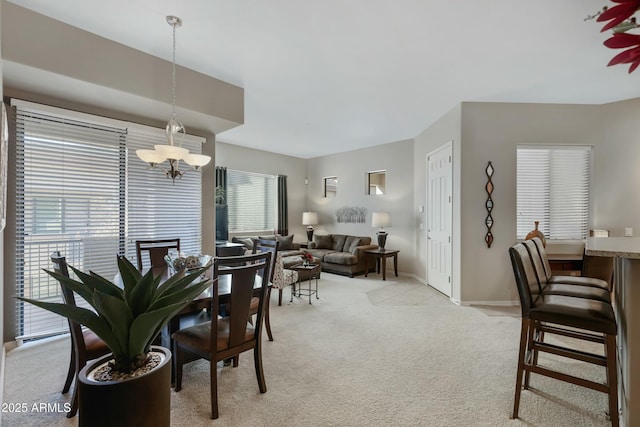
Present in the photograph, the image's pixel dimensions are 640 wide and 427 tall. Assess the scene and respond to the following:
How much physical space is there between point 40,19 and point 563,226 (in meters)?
6.20

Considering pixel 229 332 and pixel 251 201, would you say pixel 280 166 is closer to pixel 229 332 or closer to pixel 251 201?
pixel 251 201

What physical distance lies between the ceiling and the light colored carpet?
278 centimetres

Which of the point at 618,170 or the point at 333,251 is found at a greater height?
the point at 618,170

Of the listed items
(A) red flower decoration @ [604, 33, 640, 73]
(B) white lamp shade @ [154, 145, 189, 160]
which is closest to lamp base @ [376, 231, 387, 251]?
(B) white lamp shade @ [154, 145, 189, 160]

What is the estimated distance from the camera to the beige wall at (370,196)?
20.6 feet

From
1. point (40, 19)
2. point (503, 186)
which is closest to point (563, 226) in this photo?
point (503, 186)

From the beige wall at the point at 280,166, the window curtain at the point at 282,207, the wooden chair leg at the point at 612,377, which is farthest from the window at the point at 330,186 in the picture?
the wooden chair leg at the point at 612,377

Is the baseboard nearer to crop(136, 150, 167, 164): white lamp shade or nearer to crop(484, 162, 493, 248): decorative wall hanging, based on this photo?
crop(484, 162, 493, 248): decorative wall hanging

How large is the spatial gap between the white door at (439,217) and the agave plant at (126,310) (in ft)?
13.7

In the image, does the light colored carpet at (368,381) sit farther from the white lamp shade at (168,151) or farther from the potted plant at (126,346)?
the white lamp shade at (168,151)

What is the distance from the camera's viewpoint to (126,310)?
3.48 ft

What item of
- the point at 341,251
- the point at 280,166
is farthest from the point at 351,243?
the point at 280,166

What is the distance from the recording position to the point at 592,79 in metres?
3.40

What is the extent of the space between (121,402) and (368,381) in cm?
176
